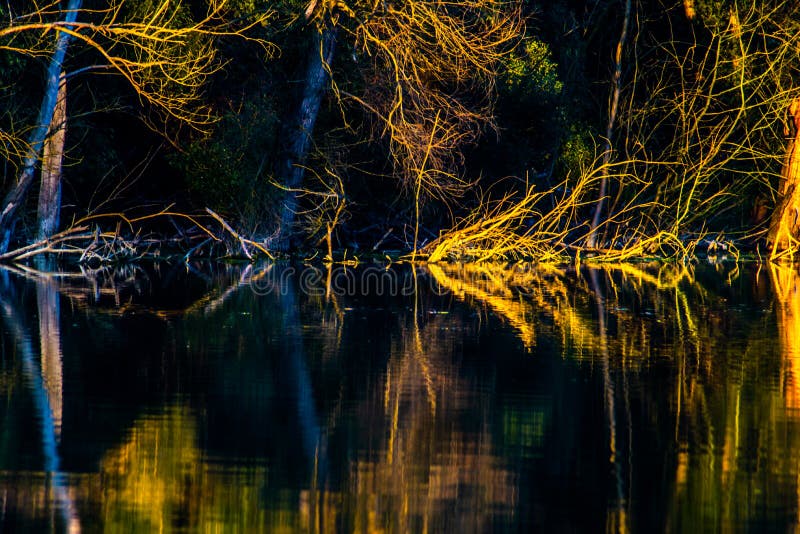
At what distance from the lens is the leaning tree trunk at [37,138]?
73.0ft

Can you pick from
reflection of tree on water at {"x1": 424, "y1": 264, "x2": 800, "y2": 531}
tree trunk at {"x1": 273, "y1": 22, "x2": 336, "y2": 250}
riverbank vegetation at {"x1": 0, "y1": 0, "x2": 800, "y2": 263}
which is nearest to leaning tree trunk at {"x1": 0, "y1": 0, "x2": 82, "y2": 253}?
riverbank vegetation at {"x1": 0, "y1": 0, "x2": 800, "y2": 263}

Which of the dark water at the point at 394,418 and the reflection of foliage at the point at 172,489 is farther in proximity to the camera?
the dark water at the point at 394,418

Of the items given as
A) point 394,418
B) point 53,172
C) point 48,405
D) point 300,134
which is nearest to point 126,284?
point 53,172

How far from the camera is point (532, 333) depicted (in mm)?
12102

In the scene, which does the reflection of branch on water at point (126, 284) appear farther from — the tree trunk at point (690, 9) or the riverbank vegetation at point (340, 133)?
the tree trunk at point (690, 9)

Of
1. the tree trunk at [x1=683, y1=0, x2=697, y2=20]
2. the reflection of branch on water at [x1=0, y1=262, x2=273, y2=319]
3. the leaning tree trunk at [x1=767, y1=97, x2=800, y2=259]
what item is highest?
the tree trunk at [x1=683, y1=0, x2=697, y2=20]

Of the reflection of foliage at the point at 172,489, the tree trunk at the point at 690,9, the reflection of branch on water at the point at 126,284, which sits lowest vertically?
the reflection of foliage at the point at 172,489

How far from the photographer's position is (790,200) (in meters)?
27.8

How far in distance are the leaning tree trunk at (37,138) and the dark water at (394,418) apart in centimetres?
843

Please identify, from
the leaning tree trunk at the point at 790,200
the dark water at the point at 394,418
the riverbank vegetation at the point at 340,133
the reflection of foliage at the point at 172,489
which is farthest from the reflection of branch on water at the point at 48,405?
the leaning tree trunk at the point at 790,200

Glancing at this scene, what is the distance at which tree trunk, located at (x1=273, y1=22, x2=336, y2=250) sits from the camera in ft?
82.0

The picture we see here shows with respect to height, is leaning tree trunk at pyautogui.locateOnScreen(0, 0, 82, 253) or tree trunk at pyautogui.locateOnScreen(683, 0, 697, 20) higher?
tree trunk at pyautogui.locateOnScreen(683, 0, 697, 20)

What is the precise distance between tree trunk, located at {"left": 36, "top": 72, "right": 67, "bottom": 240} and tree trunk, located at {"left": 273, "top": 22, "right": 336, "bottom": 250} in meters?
4.25

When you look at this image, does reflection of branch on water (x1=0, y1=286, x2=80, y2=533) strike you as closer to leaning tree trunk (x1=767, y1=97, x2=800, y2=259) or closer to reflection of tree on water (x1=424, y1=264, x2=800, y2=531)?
reflection of tree on water (x1=424, y1=264, x2=800, y2=531)
